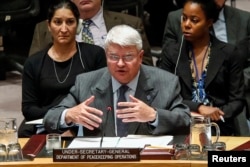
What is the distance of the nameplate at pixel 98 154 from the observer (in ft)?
9.67

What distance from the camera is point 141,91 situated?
3.56 meters

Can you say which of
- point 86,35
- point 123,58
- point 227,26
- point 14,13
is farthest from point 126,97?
point 14,13

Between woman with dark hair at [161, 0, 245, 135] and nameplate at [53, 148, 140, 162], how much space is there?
4.15 feet

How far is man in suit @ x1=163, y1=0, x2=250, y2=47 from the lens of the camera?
15.9 ft

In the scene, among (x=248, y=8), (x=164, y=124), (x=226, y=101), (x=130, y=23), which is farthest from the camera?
(x=248, y=8)

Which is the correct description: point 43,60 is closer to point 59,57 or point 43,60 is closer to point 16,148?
point 59,57

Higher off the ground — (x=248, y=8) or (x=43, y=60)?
(x=248, y=8)

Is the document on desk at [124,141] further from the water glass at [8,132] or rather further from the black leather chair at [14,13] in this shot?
the black leather chair at [14,13]

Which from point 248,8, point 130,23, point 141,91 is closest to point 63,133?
point 141,91

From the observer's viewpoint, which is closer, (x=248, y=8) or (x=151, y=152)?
(x=151, y=152)

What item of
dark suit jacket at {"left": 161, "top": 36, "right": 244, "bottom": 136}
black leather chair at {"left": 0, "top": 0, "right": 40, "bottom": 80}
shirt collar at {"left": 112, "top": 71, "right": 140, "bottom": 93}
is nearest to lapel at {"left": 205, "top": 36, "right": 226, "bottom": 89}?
dark suit jacket at {"left": 161, "top": 36, "right": 244, "bottom": 136}

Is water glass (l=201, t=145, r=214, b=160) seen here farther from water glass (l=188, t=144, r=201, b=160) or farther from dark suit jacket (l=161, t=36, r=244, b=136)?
dark suit jacket (l=161, t=36, r=244, b=136)

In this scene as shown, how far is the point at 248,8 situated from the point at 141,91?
5.73m

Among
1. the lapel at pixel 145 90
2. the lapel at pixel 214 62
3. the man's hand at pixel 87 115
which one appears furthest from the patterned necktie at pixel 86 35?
the man's hand at pixel 87 115
